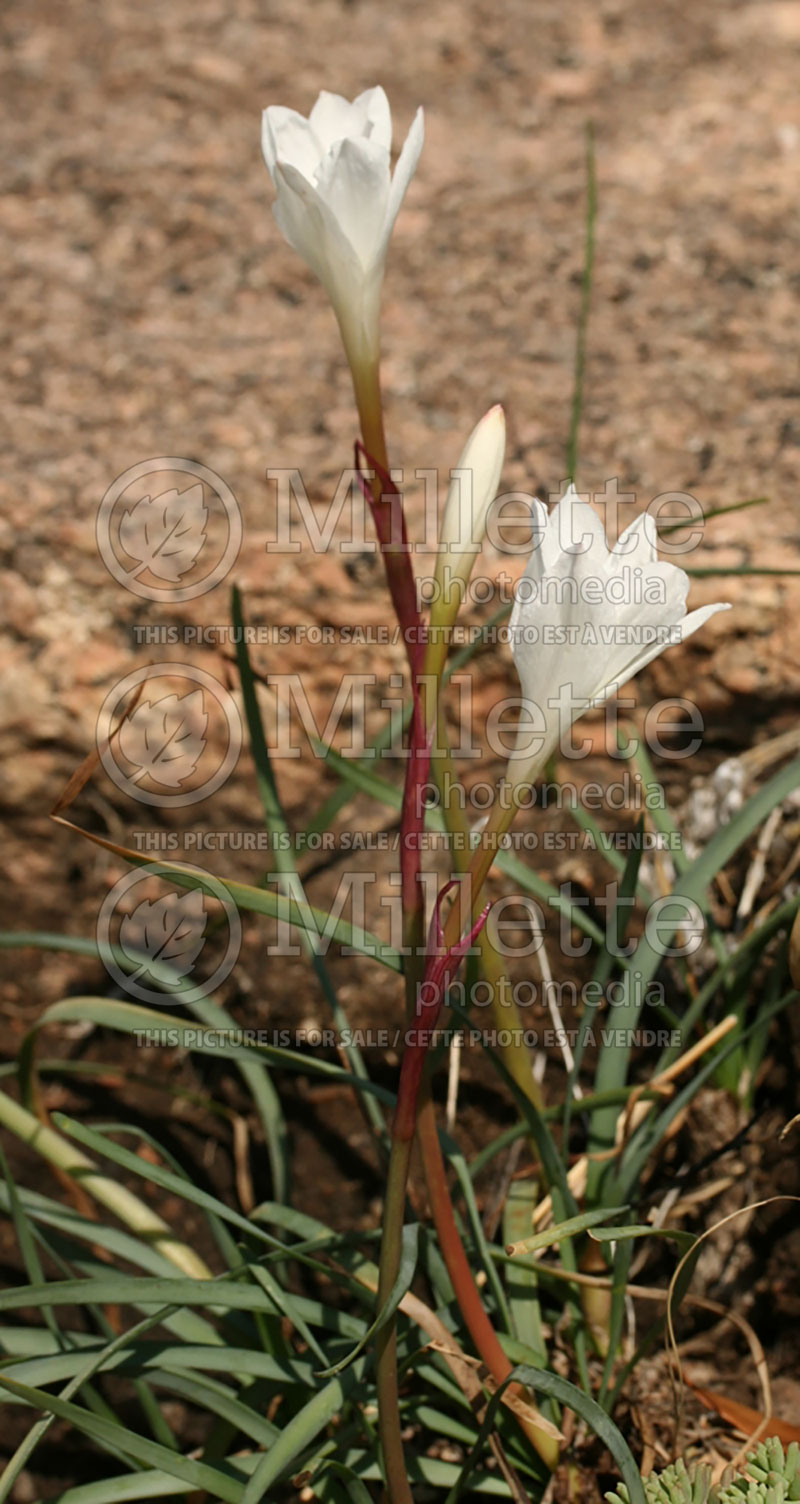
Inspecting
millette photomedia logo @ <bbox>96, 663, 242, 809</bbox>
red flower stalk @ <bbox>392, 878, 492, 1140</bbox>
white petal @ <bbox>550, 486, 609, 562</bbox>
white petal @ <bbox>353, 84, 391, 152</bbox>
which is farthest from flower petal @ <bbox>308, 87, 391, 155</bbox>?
millette photomedia logo @ <bbox>96, 663, 242, 809</bbox>

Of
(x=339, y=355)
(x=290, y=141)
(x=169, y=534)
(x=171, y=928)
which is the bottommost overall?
(x=171, y=928)

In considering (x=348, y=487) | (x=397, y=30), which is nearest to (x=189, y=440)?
(x=348, y=487)

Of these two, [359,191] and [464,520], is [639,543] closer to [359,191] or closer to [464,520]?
[464,520]

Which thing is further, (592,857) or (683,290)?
(683,290)

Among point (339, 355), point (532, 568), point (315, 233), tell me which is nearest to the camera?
point (532, 568)

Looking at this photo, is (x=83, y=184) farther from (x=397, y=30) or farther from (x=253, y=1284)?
(x=253, y=1284)

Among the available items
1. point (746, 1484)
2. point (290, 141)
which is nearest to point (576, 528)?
point (290, 141)

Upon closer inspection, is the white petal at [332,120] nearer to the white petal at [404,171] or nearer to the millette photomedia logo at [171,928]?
the white petal at [404,171]
